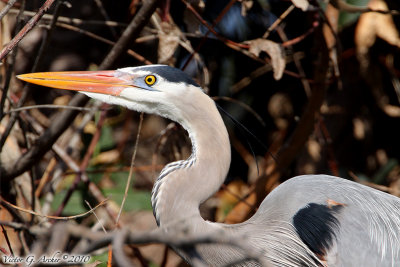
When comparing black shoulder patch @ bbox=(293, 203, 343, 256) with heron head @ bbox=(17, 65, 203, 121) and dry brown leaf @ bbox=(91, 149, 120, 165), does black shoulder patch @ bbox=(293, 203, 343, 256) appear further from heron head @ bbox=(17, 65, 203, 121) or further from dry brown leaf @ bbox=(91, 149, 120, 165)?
dry brown leaf @ bbox=(91, 149, 120, 165)

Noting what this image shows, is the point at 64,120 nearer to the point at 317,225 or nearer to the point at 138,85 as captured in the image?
the point at 138,85

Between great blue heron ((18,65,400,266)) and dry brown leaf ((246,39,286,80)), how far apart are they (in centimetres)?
49

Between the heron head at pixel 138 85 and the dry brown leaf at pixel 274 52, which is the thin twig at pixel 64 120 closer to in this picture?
the heron head at pixel 138 85

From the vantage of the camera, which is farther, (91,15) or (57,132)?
(91,15)

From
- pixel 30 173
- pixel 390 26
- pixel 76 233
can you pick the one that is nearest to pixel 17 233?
pixel 30 173

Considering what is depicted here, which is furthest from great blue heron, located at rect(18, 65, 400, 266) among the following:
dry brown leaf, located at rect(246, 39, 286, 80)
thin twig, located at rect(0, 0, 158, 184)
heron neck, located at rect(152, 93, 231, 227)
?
dry brown leaf, located at rect(246, 39, 286, 80)

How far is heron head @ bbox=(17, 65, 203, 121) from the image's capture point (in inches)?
66.6

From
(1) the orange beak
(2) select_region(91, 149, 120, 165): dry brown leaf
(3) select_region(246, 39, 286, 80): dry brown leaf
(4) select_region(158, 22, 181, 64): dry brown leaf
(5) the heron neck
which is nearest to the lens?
(5) the heron neck

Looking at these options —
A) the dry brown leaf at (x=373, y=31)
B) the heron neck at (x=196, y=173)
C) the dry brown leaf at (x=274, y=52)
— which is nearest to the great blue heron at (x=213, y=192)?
the heron neck at (x=196, y=173)

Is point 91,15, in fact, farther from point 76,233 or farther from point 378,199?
point 76,233

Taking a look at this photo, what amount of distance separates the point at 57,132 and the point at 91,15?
50.4 inches

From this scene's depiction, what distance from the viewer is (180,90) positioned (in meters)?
1.69

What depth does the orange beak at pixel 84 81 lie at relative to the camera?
1.73 meters

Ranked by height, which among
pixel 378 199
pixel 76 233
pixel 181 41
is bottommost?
pixel 378 199
